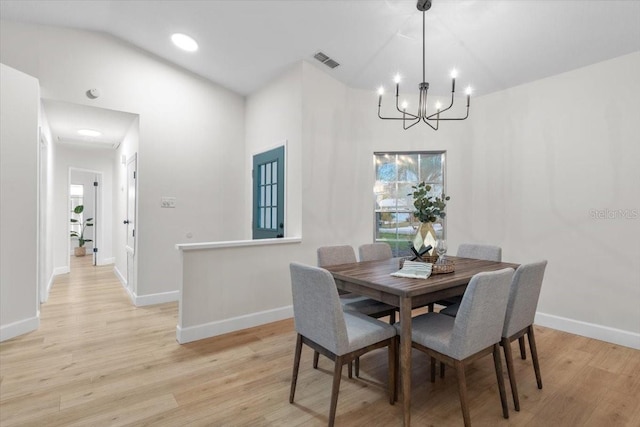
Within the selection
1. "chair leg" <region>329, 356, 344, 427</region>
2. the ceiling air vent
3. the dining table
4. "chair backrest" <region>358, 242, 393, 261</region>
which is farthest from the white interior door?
"chair leg" <region>329, 356, 344, 427</region>

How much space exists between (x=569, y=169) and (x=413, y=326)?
8.33 feet

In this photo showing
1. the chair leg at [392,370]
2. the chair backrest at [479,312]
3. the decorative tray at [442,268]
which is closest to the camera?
the chair backrest at [479,312]

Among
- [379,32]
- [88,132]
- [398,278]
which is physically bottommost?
[398,278]

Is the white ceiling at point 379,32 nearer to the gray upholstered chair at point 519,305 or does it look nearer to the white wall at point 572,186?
the white wall at point 572,186

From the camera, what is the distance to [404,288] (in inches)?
71.4

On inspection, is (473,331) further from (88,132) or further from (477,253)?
(88,132)

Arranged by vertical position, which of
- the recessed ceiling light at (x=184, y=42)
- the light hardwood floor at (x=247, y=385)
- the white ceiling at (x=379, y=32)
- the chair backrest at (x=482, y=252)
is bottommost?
the light hardwood floor at (x=247, y=385)

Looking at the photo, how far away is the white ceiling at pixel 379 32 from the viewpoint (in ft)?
8.58

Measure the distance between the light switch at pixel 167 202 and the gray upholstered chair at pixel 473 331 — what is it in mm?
3479

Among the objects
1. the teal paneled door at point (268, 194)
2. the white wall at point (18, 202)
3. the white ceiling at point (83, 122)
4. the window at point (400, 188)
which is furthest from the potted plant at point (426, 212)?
the white wall at point (18, 202)

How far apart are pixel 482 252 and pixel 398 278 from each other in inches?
53.2

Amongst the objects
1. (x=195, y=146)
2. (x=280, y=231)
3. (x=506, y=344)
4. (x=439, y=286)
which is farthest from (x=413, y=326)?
(x=195, y=146)

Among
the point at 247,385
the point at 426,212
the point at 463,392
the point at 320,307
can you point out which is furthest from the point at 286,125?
the point at 463,392

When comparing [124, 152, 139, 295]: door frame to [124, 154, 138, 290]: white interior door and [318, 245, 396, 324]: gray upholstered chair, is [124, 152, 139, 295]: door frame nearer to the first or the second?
[124, 154, 138, 290]: white interior door
